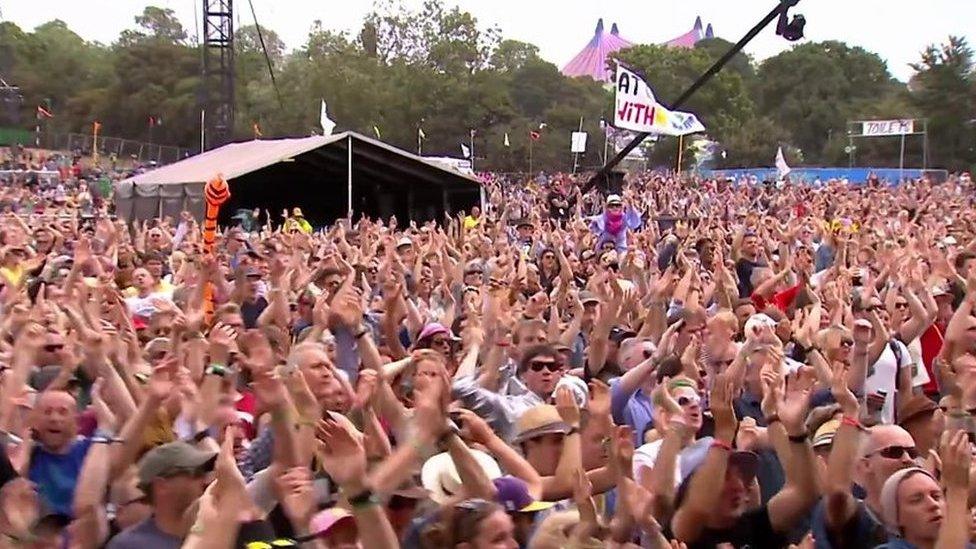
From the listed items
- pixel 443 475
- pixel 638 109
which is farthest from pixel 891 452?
pixel 638 109

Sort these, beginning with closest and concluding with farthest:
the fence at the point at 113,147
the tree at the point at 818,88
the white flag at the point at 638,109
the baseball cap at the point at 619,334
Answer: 1. the baseball cap at the point at 619,334
2. the white flag at the point at 638,109
3. the fence at the point at 113,147
4. the tree at the point at 818,88

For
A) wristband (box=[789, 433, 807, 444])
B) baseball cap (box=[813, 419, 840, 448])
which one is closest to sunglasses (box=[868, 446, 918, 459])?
wristband (box=[789, 433, 807, 444])

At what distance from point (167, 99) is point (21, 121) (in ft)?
28.9

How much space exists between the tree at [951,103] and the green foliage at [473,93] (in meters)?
0.07

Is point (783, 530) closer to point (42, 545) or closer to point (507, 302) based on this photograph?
point (42, 545)

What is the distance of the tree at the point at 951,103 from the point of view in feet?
209

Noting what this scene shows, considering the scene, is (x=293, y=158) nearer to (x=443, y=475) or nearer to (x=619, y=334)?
(x=619, y=334)

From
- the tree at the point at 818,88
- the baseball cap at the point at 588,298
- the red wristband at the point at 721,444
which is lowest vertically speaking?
the red wristband at the point at 721,444

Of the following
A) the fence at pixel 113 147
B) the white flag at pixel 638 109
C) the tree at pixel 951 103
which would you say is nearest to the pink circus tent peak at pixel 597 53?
the tree at pixel 951 103

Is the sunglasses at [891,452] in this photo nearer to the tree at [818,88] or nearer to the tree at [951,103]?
the tree at [951,103]

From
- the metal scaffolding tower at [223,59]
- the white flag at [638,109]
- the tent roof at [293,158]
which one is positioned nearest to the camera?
the tent roof at [293,158]

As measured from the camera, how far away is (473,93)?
66.9m

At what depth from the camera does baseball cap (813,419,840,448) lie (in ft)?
15.4

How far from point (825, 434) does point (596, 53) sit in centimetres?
11883
